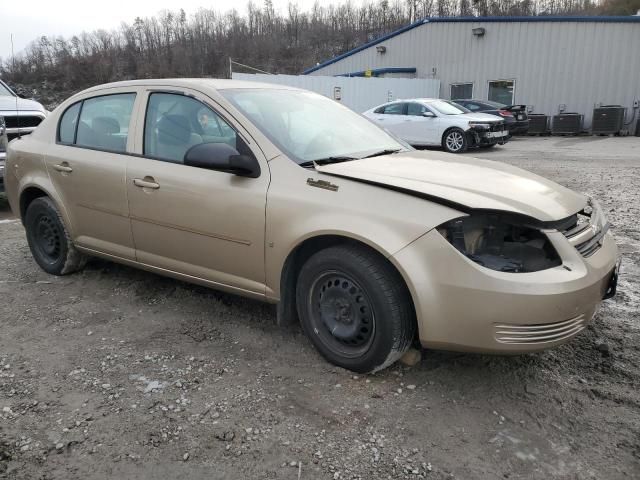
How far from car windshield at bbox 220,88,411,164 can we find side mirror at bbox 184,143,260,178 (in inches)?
8.4

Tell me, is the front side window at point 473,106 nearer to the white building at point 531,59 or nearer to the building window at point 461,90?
the white building at point 531,59

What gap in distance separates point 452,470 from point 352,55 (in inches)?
1124

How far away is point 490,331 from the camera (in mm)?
2475

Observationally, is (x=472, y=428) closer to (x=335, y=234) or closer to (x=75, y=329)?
(x=335, y=234)

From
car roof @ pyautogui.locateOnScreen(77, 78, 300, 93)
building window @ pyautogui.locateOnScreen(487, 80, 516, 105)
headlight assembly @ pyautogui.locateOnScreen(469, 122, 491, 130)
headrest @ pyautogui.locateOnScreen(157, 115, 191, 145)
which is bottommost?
headlight assembly @ pyautogui.locateOnScreen(469, 122, 491, 130)

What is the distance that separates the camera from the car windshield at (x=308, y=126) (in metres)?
3.21

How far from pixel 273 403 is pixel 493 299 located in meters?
1.22

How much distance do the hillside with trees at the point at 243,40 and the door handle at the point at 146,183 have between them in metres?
53.6

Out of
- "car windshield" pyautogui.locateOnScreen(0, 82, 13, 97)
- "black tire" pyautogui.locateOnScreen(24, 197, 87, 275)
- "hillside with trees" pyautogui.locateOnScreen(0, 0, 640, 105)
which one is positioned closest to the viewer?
"black tire" pyautogui.locateOnScreen(24, 197, 87, 275)

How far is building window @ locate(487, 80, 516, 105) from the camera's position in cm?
2273

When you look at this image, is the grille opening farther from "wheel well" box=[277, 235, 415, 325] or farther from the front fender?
"wheel well" box=[277, 235, 415, 325]

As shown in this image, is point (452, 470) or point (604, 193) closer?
point (452, 470)

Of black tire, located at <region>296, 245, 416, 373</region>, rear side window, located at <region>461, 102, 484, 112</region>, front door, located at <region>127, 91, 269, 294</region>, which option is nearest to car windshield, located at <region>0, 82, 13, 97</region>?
front door, located at <region>127, 91, 269, 294</region>

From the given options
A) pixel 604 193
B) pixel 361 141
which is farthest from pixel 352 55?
pixel 361 141
